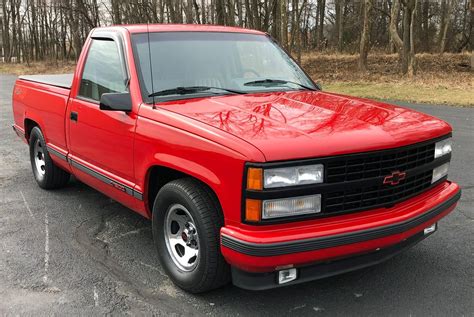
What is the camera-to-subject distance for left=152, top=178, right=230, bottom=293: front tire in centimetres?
292

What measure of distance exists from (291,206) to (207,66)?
5.74 ft

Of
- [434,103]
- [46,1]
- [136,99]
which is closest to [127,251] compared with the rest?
[136,99]

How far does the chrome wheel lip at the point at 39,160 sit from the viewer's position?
19.1ft

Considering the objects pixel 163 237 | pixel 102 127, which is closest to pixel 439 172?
pixel 163 237

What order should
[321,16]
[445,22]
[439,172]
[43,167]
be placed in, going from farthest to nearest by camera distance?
1. [321,16]
2. [445,22]
3. [43,167]
4. [439,172]

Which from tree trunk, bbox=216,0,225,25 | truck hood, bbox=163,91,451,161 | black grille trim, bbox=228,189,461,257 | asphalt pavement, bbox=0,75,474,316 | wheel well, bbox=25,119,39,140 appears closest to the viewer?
black grille trim, bbox=228,189,461,257

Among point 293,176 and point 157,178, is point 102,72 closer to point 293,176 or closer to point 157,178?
point 157,178

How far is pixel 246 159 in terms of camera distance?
2.61 meters

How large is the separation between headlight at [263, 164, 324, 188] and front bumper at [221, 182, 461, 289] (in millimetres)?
250

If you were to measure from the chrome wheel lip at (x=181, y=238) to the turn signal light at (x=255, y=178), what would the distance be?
0.64 m

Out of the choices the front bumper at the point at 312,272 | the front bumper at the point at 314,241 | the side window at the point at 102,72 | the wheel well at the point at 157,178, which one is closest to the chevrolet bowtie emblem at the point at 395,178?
the front bumper at the point at 314,241

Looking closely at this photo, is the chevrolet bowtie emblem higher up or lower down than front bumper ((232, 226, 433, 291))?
higher up

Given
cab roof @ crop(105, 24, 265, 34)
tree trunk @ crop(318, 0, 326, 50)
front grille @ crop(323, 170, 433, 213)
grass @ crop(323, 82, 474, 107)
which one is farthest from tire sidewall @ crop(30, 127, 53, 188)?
tree trunk @ crop(318, 0, 326, 50)

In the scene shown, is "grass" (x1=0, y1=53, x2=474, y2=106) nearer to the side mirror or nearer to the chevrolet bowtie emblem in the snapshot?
the chevrolet bowtie emblem
